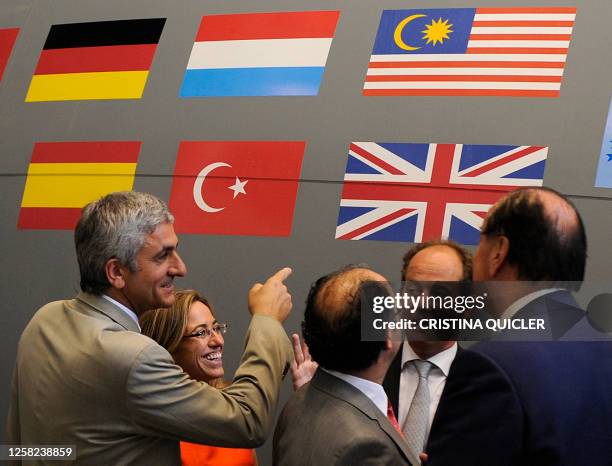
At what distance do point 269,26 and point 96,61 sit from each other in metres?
0.77

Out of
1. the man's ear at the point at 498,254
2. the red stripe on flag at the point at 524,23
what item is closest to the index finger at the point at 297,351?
the man's ear at the point at 498,254

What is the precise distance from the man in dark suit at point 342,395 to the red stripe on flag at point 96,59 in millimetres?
1706

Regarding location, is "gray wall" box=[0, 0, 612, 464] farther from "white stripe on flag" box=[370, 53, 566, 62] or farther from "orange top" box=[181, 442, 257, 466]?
"orange top" box=[181, 442, 257, 466]

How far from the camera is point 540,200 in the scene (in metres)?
2.05

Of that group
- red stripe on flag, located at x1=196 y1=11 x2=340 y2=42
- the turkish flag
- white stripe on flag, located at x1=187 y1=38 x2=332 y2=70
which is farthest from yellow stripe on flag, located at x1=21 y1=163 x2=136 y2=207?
red stripe on flag, located at x1=196 y1=11 x2=340 y2=42

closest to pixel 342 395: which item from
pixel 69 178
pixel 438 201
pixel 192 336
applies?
pixel 192 336

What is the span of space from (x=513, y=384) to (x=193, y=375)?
1.40 m

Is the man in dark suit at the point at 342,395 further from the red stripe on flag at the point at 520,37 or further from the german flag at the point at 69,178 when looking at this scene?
the german flag at the point at 69,178

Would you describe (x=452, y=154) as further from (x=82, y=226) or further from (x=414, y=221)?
(x=82, y=226)

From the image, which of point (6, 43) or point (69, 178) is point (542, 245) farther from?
point (6, 43)

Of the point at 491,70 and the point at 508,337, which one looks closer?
the point at 508,337

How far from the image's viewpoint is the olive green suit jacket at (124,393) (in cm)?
232

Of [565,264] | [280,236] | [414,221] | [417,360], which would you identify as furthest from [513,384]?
[280,236]

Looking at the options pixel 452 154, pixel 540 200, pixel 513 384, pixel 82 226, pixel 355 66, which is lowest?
pixel 513 384
